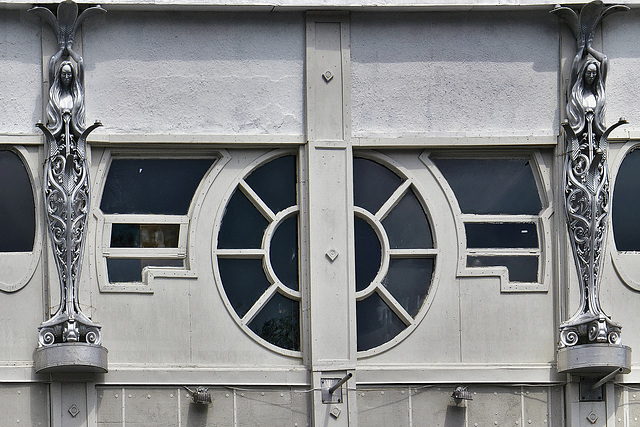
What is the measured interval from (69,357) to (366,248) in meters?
3.94

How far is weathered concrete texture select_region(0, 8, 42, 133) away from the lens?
65.5 feet

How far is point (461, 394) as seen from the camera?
19734mm

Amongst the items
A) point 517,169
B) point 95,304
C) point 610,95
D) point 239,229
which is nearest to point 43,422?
point 95,304

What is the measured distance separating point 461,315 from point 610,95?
339 centimetres

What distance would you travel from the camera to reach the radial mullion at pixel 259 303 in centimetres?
1997

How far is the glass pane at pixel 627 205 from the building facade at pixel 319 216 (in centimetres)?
3

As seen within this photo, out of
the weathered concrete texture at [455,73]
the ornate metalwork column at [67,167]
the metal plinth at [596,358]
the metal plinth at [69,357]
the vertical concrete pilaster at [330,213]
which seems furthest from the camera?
the weathered concrete texture at [455,73]

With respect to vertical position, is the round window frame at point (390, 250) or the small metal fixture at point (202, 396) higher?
the round window frame at point (390, 250)

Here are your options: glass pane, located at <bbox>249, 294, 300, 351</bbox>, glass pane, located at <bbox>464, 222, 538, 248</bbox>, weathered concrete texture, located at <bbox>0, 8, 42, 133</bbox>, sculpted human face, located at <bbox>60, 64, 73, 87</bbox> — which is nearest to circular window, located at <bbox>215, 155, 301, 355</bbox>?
glass pane, located at <bbox>249, 294, 300, 351</bbox>

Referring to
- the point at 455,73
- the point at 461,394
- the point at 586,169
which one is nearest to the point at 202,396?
the point at 461,394

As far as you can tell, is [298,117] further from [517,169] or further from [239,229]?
[517,169]

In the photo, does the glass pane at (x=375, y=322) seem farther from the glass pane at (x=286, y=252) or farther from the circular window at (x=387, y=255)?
the glass pane at (x=286, y=252)

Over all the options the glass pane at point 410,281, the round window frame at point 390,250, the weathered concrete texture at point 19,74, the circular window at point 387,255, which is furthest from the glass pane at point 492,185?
the weathered concrete texture at point 19,74

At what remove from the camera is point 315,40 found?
20.4 m
